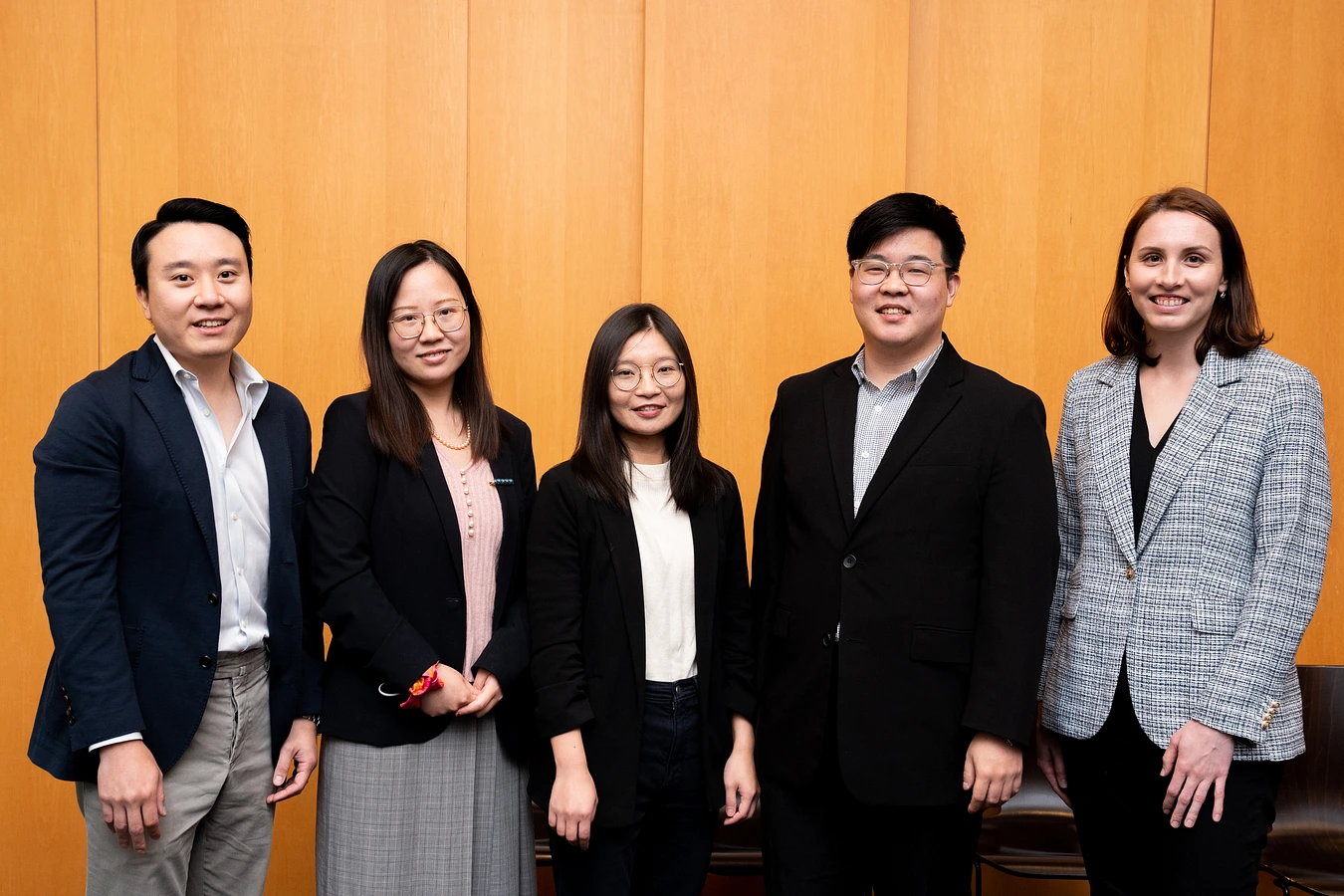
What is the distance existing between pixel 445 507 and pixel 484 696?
1.27 feet

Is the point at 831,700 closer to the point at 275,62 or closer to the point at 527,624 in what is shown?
the point at 527,624

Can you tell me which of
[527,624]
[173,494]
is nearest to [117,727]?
[173,494]

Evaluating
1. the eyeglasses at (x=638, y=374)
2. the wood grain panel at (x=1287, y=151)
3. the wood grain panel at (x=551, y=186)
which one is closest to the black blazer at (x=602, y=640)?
the eyeglasses at (x=638, y=374)

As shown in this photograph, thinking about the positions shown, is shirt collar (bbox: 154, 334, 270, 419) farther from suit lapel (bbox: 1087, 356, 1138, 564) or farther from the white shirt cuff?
suit lapel (bbox: 1087, 356, 1138, 564)

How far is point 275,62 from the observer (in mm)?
3184

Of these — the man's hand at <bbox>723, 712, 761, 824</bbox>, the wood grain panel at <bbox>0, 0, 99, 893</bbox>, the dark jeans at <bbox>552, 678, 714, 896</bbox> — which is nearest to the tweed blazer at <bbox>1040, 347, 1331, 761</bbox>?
the man's hand at <bbox>723, 712, 761, 824</bbox>

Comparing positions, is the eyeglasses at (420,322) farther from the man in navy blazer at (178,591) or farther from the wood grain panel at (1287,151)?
the wood grain panel at (1287,151)

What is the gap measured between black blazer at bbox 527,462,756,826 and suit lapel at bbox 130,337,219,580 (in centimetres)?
61

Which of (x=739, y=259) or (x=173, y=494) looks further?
(x=739, y=259)

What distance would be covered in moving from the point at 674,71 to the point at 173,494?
2.13 meters

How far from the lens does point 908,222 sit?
199cm

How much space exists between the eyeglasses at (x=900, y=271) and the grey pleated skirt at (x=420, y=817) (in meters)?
1.21

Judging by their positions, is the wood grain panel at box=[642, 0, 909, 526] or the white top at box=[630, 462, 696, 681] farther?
the wood grain panel at box=[642, 0, 909, 526]

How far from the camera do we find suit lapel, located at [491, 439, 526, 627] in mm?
2055
